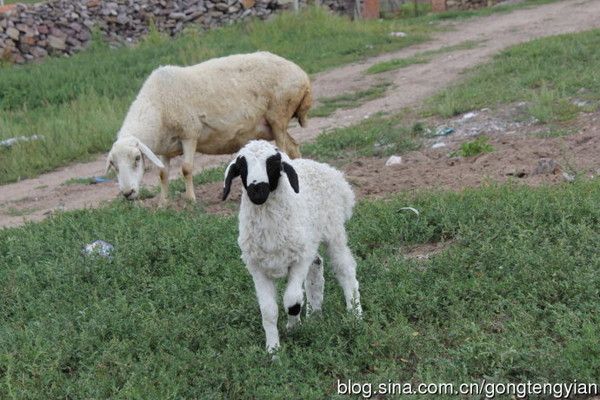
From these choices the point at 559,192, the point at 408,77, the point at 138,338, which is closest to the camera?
the point at 138,338

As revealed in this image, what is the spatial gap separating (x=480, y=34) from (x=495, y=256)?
48.4ft

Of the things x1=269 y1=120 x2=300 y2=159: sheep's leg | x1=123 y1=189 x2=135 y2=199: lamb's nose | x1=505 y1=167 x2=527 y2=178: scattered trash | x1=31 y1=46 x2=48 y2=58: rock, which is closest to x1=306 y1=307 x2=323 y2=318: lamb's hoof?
x1=123 y1=189 x2=135 y2=199: lamb's nose

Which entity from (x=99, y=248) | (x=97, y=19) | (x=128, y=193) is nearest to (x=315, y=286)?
(x=99, y=248)

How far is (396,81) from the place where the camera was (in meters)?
16.3

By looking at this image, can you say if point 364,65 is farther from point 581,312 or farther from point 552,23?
point 581,312

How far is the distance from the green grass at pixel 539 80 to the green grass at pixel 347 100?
1.59m

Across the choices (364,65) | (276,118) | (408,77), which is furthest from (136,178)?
(364,65)

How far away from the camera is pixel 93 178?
12164 mm

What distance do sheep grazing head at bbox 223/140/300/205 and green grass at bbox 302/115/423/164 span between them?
17.6 feet

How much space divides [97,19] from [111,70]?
3965mm

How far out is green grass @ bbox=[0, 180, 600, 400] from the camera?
16.5 ft

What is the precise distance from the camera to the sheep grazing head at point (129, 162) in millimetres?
8539

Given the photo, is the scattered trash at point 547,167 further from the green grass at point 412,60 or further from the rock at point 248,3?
the rock at point 248,3

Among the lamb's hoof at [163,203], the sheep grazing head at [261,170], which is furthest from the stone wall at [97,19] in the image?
the sheep grazing head at [261,170]
